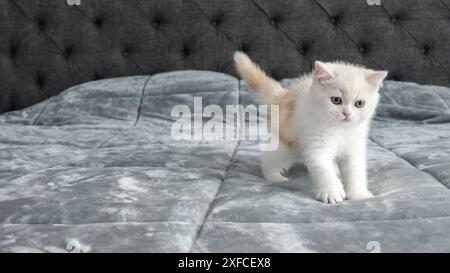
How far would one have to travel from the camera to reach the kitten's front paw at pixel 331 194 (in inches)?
35.2

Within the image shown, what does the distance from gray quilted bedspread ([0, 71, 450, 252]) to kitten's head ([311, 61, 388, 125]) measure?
0.16 m

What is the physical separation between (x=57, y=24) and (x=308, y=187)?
1628 mm

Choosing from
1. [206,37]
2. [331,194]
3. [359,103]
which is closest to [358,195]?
[331,194]

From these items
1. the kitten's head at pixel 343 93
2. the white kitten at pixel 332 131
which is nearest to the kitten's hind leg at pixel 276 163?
the white kitten at pixel 332 131

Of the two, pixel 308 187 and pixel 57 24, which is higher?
pixel 57 24

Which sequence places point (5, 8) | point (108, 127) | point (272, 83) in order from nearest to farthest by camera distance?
1. point (272, 83)
2. point (108, 127)
3. point (5, 8)

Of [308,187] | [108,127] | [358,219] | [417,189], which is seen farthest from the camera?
[108,127]

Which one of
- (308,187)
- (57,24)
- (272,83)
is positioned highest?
(57,24)

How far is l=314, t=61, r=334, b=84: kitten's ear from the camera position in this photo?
1015 mm

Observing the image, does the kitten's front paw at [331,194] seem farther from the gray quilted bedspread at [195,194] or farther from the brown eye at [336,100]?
the brown eye at [336,100]

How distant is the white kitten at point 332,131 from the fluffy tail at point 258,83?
0.13 metres
